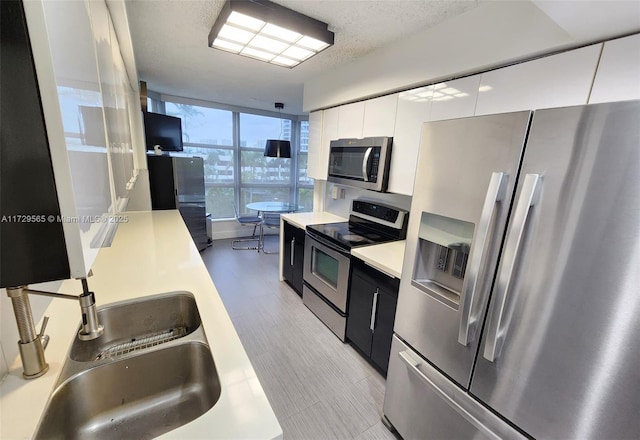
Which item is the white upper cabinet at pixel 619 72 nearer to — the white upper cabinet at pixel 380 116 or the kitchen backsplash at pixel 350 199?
the white upper cabinet at pixel 380 116

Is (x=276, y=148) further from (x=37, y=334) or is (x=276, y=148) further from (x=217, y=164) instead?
(x=37, y=334)

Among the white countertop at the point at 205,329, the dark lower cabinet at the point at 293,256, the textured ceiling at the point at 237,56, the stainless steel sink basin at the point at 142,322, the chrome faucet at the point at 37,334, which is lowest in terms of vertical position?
the dark lower cabinet at the point at 293,256

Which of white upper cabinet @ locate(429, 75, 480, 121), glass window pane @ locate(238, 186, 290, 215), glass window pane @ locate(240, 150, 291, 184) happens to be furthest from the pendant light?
white upper cabinet @ locate(429, 75, 480, 121)

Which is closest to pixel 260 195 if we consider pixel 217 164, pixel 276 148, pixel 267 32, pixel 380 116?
pixel 217 164

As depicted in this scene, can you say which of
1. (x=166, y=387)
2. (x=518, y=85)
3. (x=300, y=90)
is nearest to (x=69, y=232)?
(x=166, y=387)

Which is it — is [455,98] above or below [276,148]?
above

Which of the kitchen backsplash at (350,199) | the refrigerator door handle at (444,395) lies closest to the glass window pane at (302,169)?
the kitchen backsplash at (350,199)

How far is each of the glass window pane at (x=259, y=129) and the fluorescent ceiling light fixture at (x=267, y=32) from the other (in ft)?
9.65

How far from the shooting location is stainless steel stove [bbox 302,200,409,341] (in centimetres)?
223

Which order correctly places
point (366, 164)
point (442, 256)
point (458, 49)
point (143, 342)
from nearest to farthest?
point (143, 342) → point (442, 256) → point (458, 49) → point (366, 164)

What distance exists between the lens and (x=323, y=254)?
2.51 meters

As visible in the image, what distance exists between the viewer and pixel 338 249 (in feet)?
7.27

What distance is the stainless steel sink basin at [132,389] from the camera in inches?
30.7

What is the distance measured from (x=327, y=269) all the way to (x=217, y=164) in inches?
137
